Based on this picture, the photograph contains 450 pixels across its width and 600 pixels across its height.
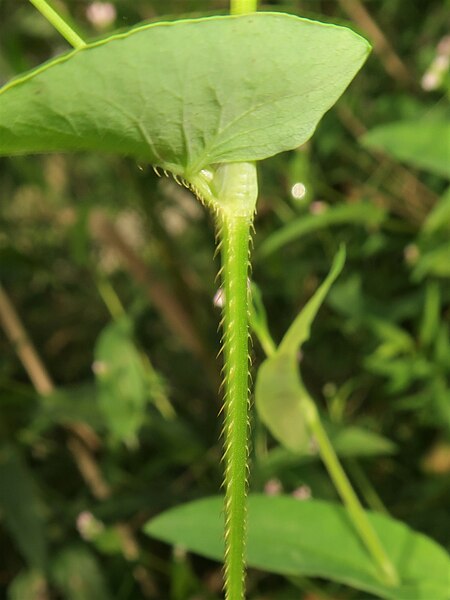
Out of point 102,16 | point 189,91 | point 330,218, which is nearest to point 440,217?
point 330,218

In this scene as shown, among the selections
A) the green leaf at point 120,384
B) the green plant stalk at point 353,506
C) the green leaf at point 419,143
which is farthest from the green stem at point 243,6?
the green leaf at point 120,384

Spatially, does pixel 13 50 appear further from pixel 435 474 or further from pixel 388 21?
pixel 435 474

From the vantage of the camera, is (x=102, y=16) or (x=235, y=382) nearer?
(x=235, y=382)

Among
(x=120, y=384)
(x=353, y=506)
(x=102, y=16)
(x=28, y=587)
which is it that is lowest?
(x=28, y=587)

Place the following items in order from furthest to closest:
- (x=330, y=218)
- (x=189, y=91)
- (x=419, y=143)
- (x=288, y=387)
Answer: (x=330, y=218), (x=419, y=143), (x=288, y=387), (x=189, y=91)

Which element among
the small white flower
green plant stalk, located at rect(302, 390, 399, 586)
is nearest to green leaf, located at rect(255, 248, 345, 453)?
green plant stalk, located at rect(302, 390, 399, 586)

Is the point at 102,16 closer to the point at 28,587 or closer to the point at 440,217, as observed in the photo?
the point at 440,217
